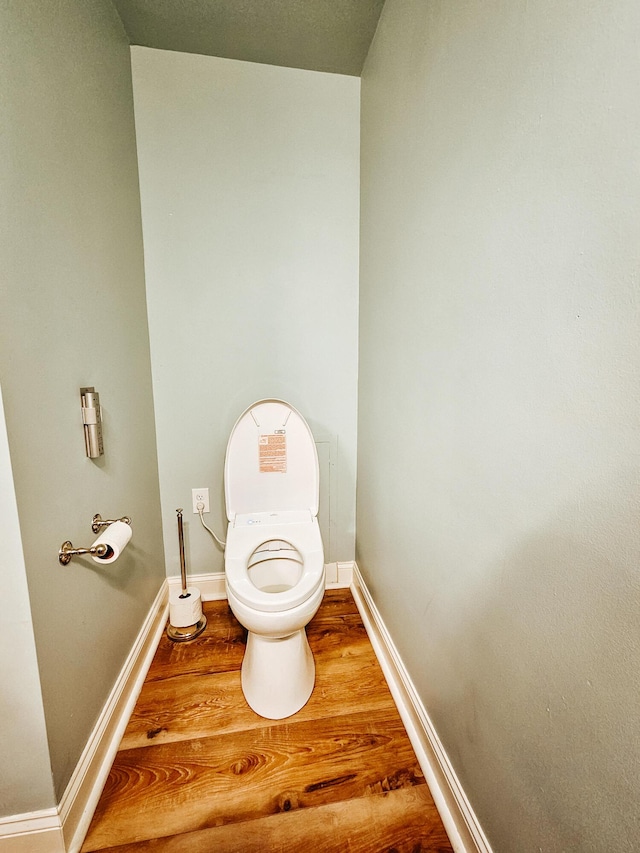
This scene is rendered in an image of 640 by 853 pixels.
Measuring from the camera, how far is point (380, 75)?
1277 mm

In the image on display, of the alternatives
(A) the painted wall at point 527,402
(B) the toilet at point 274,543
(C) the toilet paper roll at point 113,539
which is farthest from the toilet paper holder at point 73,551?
(A) the painted wall at point 527,402

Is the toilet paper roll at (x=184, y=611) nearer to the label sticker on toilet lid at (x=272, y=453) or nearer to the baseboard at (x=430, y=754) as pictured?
the label sticker on toilet lid at (x=272, y=453)

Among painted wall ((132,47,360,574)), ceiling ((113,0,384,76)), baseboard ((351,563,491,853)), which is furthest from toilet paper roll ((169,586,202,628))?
ceiling ((113,0,384,76))

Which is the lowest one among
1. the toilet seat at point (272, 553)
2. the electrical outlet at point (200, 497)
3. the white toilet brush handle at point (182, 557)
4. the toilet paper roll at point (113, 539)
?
the white toilet brush handle at point (182, 557)

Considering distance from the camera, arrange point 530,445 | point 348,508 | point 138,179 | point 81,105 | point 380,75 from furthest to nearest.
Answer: point 348,508 < point 138,179 < point 380,75 < point 81,105 < point 530,445

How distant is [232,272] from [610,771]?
1699 mm

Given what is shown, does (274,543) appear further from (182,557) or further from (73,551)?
(73,551)

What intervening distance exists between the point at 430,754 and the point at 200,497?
1.23 meters

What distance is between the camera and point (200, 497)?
1660 millimetres

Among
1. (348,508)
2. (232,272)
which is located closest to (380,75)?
(232,272)

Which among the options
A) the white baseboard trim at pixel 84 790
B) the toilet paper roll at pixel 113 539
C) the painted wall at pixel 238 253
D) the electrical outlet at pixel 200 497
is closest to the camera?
the white baseboard trim at pixel 84 790

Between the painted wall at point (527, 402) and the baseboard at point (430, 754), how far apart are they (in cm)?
5

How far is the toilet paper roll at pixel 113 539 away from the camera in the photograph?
92 cm

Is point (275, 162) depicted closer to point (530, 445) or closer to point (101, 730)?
point (530, 445)
